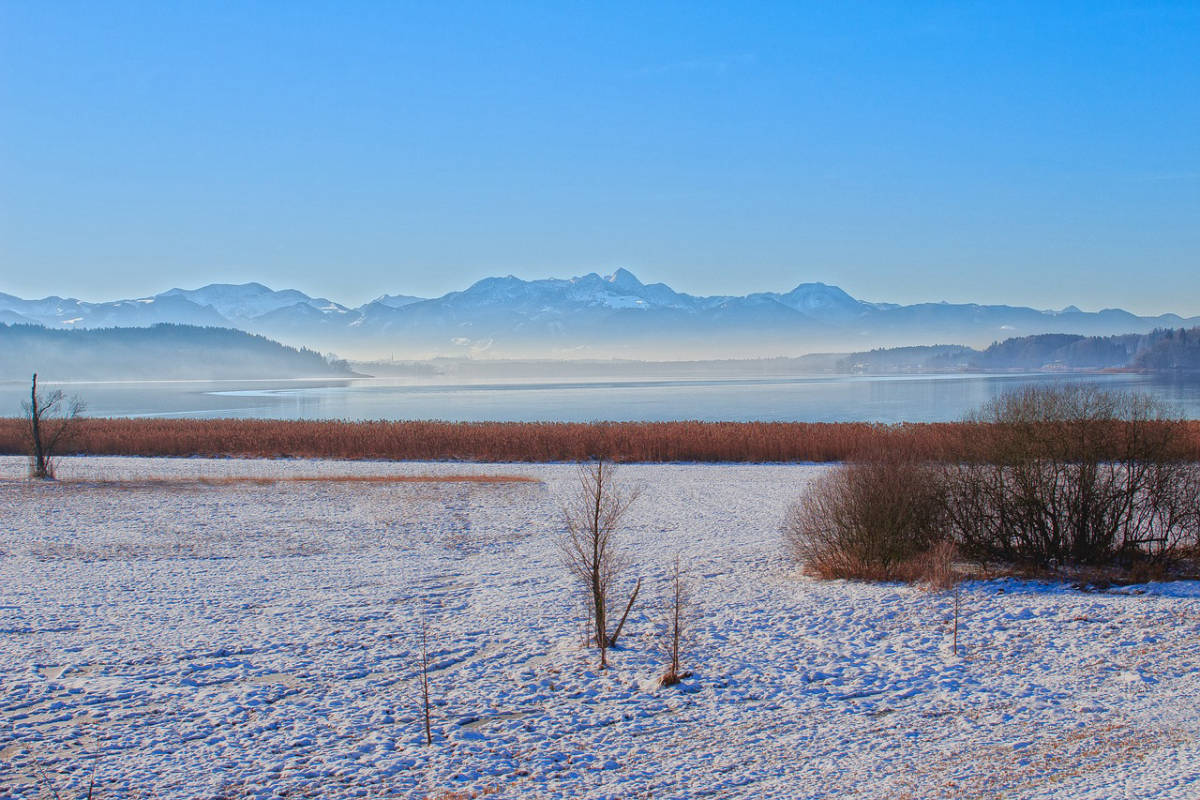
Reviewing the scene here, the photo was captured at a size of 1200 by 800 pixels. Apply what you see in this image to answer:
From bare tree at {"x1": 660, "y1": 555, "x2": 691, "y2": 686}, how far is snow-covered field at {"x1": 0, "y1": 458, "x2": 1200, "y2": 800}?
18 cm

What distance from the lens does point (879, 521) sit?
12.6 metres

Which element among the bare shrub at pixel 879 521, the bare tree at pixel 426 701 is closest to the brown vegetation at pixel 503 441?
the bare shrub at pixel 879 521

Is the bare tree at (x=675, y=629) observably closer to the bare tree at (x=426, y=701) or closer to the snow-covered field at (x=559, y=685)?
the snow-covered field at (x=559, y=685)

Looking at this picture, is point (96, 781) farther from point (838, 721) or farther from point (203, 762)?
point (838, 721)

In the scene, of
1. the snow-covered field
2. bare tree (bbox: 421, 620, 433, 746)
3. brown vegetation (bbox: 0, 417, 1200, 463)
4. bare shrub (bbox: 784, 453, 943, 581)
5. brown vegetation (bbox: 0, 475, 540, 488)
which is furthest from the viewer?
brown vegetation (bbox: 0, 417, 1200, 463)

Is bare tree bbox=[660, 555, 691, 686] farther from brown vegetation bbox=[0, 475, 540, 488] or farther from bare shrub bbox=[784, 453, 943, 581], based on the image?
brown vegetation bbox=[0, 475, 540, 488]

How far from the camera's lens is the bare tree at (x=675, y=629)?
26.9 ft

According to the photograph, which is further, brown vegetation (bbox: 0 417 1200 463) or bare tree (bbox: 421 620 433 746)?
brown vegetation (bbox: 0 417 1200 463)

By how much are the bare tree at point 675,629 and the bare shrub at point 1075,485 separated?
451 cm

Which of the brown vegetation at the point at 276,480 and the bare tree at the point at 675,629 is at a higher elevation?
the brown vegetation at the point at 276,480

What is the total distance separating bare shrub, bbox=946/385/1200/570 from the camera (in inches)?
487

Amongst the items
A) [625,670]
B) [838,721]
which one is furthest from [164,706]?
[838,721]

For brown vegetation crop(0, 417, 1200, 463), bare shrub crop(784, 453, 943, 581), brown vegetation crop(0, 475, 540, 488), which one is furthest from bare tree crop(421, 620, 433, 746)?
brown vegetation crop(0, 417, 1200, 463)

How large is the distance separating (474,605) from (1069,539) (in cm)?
878
